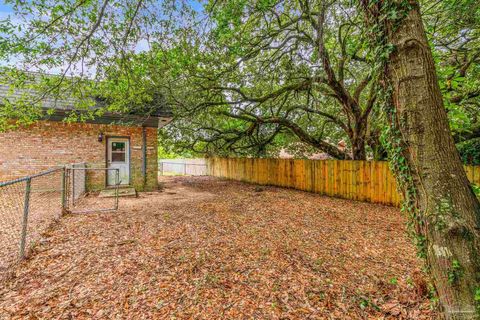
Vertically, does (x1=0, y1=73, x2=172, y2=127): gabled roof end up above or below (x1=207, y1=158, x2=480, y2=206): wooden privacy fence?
above

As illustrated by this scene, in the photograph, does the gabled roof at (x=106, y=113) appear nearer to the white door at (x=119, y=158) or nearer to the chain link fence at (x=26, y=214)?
the white door at (x=119, y=158)

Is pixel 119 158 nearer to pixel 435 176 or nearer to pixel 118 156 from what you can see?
pixel 118 156

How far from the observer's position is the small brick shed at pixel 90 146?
7.99 m

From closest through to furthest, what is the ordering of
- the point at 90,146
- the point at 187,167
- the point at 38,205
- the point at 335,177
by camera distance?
the point at 38,205 < the point at 335,177 < the point at 90,146 < the point at 187,167

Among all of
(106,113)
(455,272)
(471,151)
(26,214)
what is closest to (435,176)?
(455,272)

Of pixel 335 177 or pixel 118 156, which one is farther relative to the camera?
pixel 118 156

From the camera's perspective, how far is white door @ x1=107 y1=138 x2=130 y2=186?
935 centimetres

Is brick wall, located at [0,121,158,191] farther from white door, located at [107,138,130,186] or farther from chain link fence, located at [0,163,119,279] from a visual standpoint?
chain link fence, located at [0,163,119,279]

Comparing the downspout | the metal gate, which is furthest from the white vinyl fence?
the metal gate

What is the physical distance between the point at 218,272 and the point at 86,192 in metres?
7.92

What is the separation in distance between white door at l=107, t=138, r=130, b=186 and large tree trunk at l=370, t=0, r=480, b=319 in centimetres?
969

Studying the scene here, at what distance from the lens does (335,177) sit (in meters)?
8.28

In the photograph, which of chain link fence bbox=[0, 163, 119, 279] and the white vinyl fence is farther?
the white vinyl fence

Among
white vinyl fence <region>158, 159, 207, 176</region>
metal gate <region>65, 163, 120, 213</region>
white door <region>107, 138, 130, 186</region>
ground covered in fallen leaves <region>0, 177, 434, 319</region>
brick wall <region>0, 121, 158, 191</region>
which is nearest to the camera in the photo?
ground covered in fallen leaves <region>0, 177, 434, 319</region>
